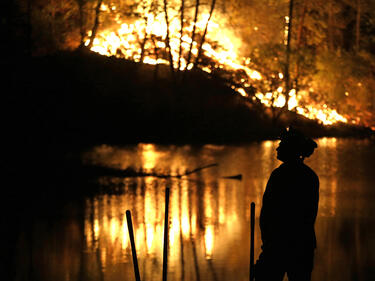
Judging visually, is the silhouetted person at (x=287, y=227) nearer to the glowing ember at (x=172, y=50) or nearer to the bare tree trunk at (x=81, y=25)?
the glowing ember at (x=172, y=50)

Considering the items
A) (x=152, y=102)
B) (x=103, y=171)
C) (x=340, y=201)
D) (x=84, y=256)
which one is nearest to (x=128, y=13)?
(x=152, y=102)

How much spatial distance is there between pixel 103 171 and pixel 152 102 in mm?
13331

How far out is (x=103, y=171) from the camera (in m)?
20.8

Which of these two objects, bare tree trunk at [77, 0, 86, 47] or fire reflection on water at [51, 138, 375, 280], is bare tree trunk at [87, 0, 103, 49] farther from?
fire reflection on water at [51, 138, 375, 280]

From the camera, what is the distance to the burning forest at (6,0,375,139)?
3506 cm

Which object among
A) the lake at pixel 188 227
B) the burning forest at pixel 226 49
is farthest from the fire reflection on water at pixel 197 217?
the burning forest at pixel 226 49

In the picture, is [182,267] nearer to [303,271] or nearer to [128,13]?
[303,271]

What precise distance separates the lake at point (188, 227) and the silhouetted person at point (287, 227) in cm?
269

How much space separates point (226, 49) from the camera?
39938mm

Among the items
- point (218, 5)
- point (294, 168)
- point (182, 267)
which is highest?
point (218, 5)

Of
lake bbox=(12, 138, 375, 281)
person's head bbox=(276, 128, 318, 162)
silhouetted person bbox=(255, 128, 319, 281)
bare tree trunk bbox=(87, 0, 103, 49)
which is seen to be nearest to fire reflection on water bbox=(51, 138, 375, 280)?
lake bbox=(12, 138, 375, 281)

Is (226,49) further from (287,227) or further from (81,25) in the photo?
(287,227)

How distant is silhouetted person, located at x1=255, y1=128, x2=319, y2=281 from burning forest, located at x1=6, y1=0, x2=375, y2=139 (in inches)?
1102

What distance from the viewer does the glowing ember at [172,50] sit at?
3575 centimetres
